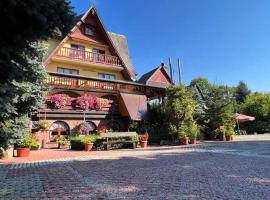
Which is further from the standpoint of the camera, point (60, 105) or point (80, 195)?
point (60, 105)

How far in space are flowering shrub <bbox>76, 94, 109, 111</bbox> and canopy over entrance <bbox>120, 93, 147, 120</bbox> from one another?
69.9 inches

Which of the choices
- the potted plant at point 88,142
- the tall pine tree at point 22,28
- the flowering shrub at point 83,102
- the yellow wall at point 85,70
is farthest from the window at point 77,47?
the tall pine tree at point 22,28

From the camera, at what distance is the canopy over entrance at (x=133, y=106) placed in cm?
2181

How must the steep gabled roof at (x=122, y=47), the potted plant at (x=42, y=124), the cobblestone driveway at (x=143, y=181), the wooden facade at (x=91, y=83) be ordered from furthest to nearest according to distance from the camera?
the steep gabled roof at (x=122, y=47) → the wooden facade at (x=91, y=83) → the potted plant at (x=42, y=124) → the cobblestone driveway at (x=143, y=181)

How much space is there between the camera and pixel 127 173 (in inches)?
324

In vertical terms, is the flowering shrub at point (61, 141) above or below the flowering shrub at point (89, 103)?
below

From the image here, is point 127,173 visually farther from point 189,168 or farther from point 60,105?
point 60,105

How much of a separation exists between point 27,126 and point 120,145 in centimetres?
683

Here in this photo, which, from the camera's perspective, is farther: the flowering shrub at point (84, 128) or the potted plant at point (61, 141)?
the flowering shrub at point (84, 128)

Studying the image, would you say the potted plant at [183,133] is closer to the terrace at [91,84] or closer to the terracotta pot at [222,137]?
the terracotta pot at [222,137]

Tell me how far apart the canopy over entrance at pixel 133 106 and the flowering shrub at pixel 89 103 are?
1.78 m

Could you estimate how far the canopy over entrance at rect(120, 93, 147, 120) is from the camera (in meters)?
21.8

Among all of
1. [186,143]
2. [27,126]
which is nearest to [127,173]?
[27,126]

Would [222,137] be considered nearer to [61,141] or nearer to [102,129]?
[102,129]
